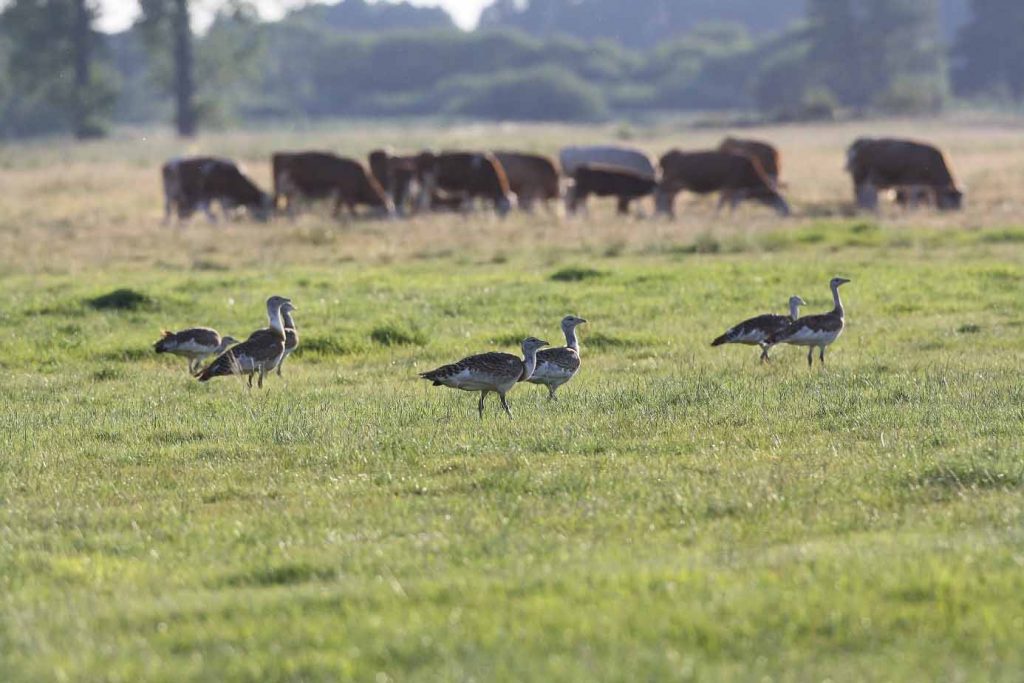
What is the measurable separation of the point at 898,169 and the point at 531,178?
8.14 metres

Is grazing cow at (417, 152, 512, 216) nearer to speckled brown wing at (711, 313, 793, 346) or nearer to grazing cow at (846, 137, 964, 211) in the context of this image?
grazing cow at (846, 137, 964, 211)

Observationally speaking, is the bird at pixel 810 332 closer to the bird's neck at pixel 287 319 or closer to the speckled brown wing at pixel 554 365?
the speckled brown wing at pixel 554 365

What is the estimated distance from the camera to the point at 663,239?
83.8 feet

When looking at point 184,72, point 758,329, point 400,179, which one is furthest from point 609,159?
point 184,72

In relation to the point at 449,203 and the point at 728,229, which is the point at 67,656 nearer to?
the point at 728,229

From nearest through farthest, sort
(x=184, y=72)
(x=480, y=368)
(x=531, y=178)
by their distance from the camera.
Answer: (x=480, y=368) < (x=531, y=178) < (x=184, y=72)

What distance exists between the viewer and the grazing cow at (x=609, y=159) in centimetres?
4088

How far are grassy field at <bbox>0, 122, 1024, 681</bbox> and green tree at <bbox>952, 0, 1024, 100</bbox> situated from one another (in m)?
106

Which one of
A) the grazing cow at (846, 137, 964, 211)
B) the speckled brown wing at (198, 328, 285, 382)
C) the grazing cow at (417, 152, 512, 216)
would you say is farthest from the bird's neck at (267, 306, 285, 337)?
the grazing cow at (846, 137, 964, 211)

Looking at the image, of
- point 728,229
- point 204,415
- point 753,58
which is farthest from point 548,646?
point 753,58

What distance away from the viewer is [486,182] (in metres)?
36.3

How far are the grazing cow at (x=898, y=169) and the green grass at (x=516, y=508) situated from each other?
62.8 feet

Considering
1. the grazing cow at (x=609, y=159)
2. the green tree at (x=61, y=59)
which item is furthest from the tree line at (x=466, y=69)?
the grazing cow at (x=609, y=159)

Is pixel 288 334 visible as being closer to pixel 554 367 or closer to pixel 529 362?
pixel 554 367
